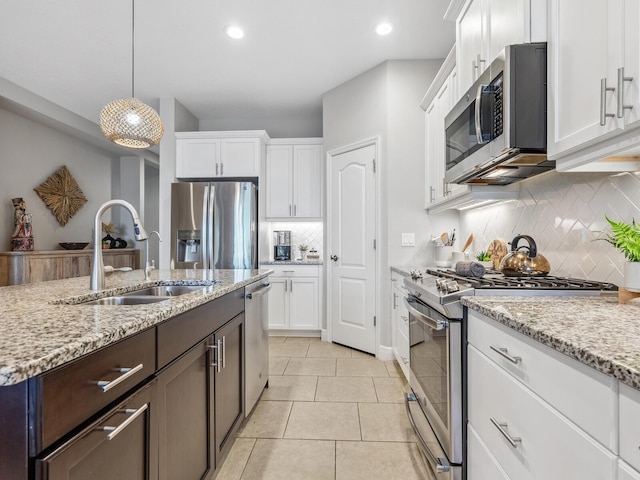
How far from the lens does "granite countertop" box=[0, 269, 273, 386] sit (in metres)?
0.63

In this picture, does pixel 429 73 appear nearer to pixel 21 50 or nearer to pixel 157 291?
pixel 157 291

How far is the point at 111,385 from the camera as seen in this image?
2.66ft

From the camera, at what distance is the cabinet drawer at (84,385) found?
645mm

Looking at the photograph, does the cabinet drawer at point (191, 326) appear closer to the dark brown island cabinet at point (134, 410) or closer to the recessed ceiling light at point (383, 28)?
the dark brown island cabinet at point (134, 410)

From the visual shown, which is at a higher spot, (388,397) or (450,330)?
(450,330)

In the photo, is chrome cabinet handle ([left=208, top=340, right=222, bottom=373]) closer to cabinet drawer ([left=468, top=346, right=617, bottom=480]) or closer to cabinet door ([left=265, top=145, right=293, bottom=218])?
cabinet drawer ([left=468, top=346, right=617, bottom=480])

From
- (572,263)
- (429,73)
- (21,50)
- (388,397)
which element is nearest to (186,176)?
(21,50)

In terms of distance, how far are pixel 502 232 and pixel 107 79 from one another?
414cm

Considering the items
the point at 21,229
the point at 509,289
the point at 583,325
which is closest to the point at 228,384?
the point at 509,289

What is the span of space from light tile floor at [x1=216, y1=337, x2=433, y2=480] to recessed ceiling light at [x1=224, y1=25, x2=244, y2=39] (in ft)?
9.64

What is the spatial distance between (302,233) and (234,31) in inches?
98.9

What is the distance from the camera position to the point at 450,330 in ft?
4.66

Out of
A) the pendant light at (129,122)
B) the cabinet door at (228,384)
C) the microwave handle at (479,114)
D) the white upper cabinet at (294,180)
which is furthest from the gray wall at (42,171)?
the microwave handle at (479,114)

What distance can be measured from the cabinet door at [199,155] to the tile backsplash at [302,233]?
1069 mm
